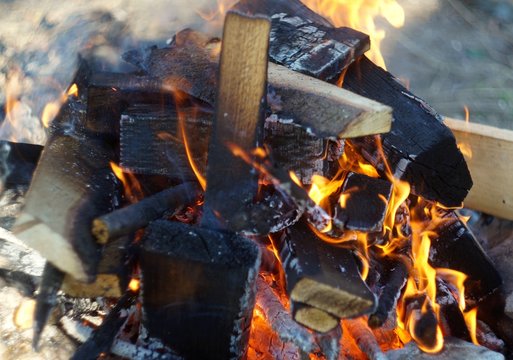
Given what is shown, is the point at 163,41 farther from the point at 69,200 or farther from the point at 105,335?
the point at 105,335

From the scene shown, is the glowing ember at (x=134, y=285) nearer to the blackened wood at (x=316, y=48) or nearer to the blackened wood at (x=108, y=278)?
the blackened wood at (x=108, y=278)

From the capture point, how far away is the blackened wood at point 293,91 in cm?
165

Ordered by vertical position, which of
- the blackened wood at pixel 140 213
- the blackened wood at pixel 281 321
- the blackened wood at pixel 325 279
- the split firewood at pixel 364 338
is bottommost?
the split firewood at pixel 364 338

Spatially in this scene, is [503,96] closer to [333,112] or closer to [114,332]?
[333,112]

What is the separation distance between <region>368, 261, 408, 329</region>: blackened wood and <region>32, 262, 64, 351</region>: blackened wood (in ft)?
3.13

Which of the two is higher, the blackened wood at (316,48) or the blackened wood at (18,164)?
the blackened wood at (316,48)

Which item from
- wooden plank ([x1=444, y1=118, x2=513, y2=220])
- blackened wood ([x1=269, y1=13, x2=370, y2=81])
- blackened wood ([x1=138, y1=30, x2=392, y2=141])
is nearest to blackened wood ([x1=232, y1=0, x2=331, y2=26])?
blackened wood ([x1=269, y1=13, x2=370, y2=81])

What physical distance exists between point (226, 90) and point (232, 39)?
6.1 inches

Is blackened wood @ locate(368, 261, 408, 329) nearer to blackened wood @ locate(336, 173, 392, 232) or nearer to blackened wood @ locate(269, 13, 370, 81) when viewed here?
Result: blackened wood @ locate(336, 173, 392, 232)

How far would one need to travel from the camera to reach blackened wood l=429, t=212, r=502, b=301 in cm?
212

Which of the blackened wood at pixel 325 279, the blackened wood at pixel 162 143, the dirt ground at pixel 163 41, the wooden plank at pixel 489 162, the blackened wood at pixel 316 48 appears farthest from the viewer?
the dirt ground at pixel 163 41

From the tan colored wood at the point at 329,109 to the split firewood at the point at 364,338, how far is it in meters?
0.66

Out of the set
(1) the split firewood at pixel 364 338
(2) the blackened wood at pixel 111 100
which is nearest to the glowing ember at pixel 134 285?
(2) the blackened wood at pixel 111 100

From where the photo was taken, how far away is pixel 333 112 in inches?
66.4
